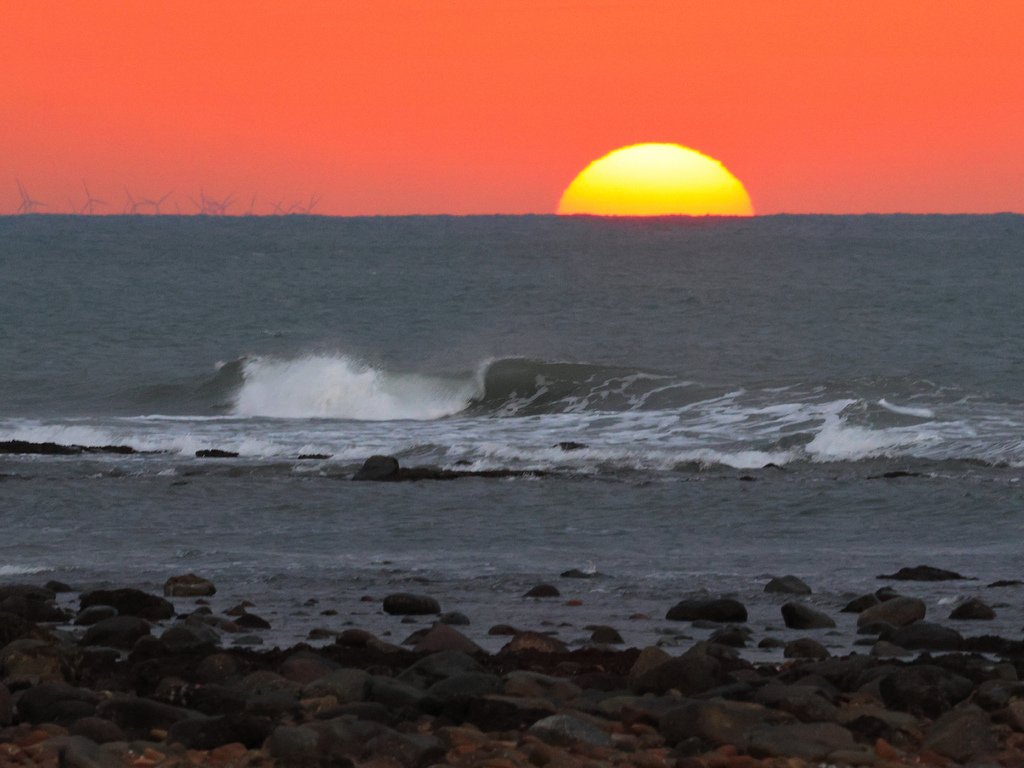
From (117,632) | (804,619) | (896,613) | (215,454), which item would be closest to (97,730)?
(117,632)

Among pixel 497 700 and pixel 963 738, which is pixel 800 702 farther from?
pixel 497 700

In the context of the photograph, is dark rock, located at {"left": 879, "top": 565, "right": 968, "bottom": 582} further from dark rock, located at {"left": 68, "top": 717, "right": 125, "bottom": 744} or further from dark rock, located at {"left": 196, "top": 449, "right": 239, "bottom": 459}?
dark rock, located at {"left": 196, "top": 449, "right": 239, "bottom": 459}

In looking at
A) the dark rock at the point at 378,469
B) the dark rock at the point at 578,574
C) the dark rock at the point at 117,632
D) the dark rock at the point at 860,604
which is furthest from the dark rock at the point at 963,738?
the dark rock at the point at 378,469

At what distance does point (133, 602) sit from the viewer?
12.2 metres

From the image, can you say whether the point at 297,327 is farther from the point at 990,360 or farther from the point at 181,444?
the point at 181,444

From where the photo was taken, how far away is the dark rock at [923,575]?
45.9ft

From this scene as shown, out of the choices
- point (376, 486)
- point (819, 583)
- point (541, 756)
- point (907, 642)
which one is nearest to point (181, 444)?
point (376, 486)

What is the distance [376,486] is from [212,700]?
12537 mm

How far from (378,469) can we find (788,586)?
32.3 feet

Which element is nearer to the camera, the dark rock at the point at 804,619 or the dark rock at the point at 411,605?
the dark rock at the point at 804,619

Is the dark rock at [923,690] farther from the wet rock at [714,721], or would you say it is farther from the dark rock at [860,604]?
the dark rock at [860,604]

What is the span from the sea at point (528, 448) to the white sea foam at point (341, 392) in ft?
0.35

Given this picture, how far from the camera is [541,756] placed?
24.7 ft

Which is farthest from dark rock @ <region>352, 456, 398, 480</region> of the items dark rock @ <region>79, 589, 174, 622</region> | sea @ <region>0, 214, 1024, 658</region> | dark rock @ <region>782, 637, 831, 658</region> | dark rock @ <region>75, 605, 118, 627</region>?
dark rock @ <region>782, 637, 831, 658</region>
